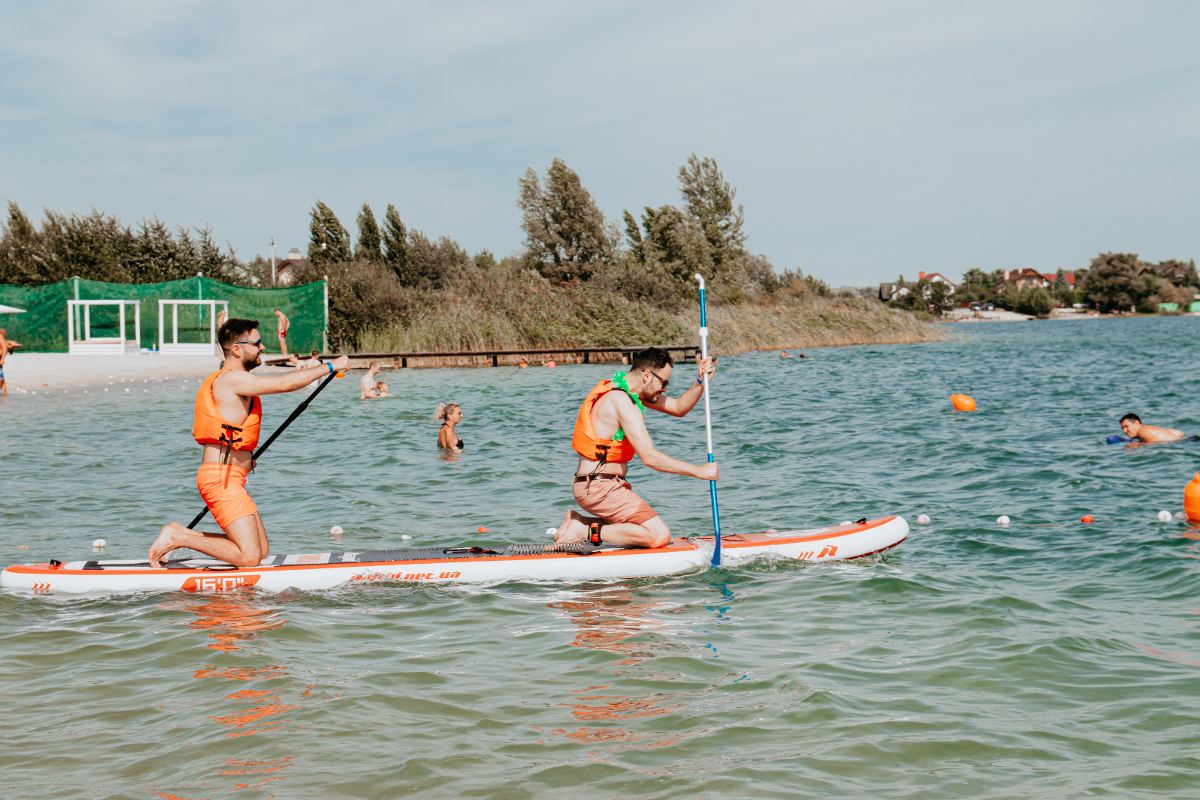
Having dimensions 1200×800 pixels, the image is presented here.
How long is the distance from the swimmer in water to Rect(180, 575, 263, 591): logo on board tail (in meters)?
12.0

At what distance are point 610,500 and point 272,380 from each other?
265 cm

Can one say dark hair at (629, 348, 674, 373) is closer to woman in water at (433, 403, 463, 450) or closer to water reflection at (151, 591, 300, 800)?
water reflection at (151, 591, 300, 800)

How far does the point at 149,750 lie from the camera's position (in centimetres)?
433

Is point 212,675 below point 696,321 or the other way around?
below

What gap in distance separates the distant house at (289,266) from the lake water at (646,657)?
68.3 m

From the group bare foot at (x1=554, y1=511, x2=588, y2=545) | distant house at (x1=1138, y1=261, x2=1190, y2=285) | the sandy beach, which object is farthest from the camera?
distant house at (x1=1138, y1=261, x2=1190, y2=285)

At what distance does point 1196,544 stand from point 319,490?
935 centimetres

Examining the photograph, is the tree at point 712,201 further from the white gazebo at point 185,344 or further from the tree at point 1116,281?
the tree at point 1116,281

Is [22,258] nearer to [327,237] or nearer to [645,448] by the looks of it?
[327,237]

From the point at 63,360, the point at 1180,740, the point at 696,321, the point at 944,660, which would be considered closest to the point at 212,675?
the point at 944,660

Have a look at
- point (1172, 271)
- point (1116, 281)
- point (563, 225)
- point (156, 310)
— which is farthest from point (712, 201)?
point (1172, 271)

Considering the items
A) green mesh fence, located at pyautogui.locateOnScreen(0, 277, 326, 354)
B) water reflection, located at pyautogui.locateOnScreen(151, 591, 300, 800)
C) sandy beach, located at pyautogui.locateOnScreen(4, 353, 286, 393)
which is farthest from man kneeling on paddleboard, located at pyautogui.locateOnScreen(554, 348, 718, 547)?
green mesh fence, located at pyautogui.locateOnScreen(0, 277, 326, 354)

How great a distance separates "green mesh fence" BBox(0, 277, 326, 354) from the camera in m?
31.5

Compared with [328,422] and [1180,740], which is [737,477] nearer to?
[1180,740]
